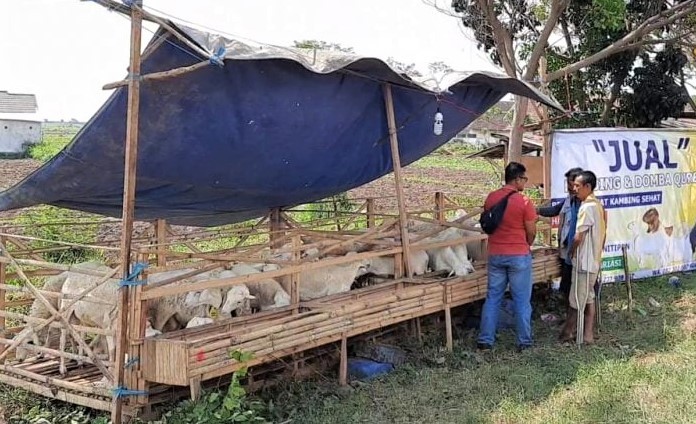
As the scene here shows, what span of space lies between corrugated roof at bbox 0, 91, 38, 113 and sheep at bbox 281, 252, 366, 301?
48.1 metres

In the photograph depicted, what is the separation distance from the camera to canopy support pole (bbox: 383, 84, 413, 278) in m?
5.81

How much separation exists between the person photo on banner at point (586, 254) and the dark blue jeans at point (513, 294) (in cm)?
48

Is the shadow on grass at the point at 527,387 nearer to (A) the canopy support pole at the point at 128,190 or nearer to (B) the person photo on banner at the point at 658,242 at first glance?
(A) the canopy support pole at the point at 128,190

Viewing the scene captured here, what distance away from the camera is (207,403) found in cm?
427

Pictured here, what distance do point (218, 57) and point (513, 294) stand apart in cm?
367

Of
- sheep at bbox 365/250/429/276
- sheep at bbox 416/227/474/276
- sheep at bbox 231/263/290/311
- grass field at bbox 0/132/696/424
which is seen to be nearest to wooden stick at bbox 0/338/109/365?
grass field at bbox 0/132/696/424

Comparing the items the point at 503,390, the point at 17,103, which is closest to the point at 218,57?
the point at 503,390

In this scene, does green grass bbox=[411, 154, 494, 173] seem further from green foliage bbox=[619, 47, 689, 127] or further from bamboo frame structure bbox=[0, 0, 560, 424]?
bamboo frame structure bbox=[0, 0, 560, 424]

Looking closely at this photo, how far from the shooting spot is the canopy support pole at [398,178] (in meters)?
5.81

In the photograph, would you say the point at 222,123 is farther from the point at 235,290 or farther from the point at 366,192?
the point at 366,192

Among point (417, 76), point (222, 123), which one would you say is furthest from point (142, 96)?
point (417, 76)

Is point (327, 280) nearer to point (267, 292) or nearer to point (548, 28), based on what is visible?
point (267, 292)

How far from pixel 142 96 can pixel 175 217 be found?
111 inches

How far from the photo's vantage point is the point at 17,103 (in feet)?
163
